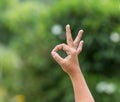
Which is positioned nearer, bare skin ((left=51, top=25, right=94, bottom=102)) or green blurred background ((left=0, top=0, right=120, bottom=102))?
bare skin ((left=51, top=25, right=94, bottom=102))

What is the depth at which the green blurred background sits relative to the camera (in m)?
6.34

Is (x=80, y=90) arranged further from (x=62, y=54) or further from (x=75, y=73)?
(x=62, y=54)

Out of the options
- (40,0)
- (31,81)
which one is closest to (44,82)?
(31,81)

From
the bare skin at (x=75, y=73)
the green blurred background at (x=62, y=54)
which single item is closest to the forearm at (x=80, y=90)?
the bare skin at (x=75, y=73)

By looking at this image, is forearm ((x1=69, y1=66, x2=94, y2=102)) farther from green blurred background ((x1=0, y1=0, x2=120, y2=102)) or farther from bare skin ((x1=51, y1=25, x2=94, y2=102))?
green blurred background ((x1=0, y1=0, x2=120, y2=102))

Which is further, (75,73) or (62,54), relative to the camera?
(62,54)

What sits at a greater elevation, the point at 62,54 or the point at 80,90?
the point at 62,54

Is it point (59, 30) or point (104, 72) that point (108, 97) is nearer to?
point (104, 72)

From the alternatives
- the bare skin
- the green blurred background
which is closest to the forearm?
the bare skin

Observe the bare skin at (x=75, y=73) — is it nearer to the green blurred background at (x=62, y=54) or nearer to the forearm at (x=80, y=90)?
the forearm at (x=80, y=90)

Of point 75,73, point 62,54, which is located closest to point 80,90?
point 75,73

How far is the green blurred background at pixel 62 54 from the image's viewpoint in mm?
6344

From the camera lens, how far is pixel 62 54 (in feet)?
20.4

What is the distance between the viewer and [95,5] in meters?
6.48
